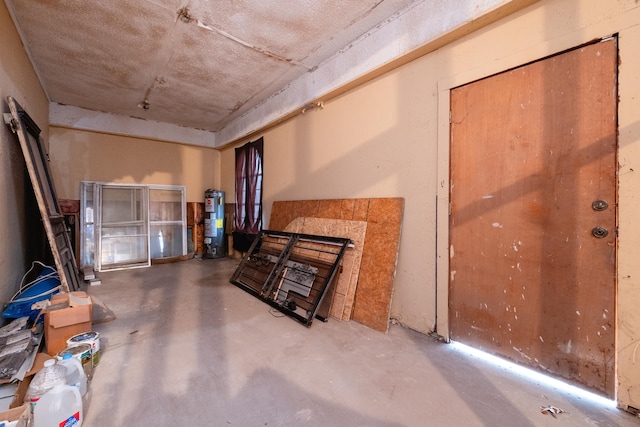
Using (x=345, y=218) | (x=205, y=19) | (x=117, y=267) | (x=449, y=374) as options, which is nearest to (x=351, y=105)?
(x=345, y=218)

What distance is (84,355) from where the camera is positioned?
1.72 meters

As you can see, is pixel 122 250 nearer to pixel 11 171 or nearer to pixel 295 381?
pixel 11 171

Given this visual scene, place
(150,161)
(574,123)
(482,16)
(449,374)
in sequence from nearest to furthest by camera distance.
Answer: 1. (574,123)
2. (449,374)
3. (482,16)
4. (150,161)

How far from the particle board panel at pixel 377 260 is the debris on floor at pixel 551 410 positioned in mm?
1127

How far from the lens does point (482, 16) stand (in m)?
1.93

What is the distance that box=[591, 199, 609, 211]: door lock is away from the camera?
157cm

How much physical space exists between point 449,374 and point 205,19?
11.5 ft

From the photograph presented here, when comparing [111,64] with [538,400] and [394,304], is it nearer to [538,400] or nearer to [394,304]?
[394,304]

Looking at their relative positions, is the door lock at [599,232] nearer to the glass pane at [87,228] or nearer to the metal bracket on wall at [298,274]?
the metal bracket on wall at [298,274]

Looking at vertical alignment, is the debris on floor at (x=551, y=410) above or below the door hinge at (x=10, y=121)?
below

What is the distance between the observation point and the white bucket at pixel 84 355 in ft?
5.58

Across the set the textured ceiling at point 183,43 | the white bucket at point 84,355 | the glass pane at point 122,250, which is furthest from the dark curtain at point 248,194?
the white bucket at point 84,355

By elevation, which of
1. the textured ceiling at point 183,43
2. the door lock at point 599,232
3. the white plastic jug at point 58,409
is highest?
the textured ceiling at point 183,43

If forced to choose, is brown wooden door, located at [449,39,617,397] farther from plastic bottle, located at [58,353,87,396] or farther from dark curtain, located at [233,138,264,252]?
dark curtain, located at [233,138,264,252]
